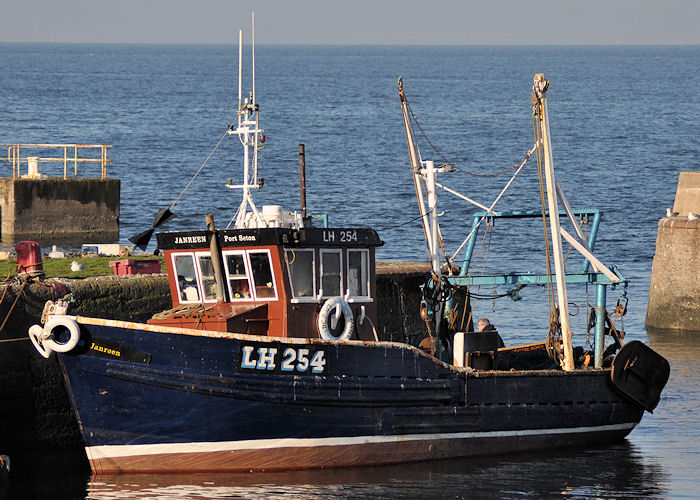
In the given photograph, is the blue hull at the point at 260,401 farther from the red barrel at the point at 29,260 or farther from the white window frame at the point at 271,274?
the red barrel at the point at 29,260

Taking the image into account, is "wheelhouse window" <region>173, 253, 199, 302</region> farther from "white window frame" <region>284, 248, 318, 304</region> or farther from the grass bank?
the grass bank

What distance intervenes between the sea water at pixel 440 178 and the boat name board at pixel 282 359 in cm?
158

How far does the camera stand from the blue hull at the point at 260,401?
17484 mm

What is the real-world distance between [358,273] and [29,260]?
4.88 metres

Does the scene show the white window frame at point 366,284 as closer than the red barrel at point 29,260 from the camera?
No

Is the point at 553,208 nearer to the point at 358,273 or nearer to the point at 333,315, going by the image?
the point at 358,273

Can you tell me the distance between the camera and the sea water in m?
18.4

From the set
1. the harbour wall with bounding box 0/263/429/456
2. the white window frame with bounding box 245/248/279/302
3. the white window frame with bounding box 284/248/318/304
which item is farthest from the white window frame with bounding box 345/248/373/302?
the harbour wall with bounding box 0/263/429/456

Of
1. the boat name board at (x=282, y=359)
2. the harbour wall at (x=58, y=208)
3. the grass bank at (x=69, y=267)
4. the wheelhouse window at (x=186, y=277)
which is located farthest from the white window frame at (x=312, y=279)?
the harbour wall at (x=58, y=208)

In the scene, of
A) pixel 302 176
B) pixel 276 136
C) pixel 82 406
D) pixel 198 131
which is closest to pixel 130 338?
pixel 82 406

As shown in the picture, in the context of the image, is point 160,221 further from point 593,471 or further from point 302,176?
point 593,471

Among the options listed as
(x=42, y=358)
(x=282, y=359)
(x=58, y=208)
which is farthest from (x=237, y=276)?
(x=58, y=208)

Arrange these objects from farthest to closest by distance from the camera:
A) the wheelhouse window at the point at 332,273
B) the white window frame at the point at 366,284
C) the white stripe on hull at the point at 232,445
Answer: the white window frame at the point at 366,284
the wheelhouse window at the point at 332,273
the white stripe on hull at the point at 232,445

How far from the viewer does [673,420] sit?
2244 centimetres
